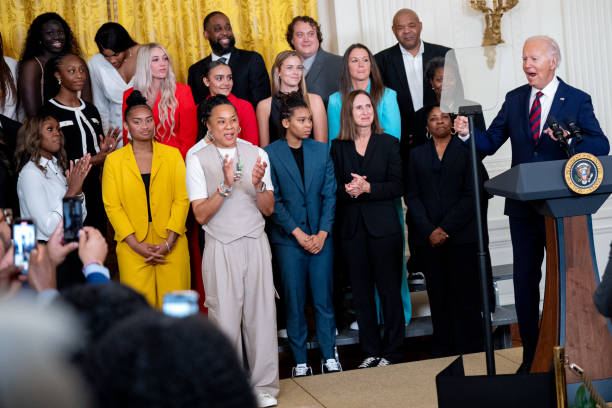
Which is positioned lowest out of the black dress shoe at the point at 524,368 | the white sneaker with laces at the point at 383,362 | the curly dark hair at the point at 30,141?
the white sneaker with laces at the point at 383,362

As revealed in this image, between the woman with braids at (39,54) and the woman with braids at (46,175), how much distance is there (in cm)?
65

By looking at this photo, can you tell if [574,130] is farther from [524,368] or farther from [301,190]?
[301,190]

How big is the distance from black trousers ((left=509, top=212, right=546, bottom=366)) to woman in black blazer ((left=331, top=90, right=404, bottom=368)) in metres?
0.83

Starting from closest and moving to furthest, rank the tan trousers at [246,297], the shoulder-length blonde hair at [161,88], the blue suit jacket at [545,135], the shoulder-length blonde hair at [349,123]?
the blue suit jacket at [545,135], the tan trousers at [246,297], the shoulder-length blonde hair at [349,123], the shoulder-length blonde hair at [161,88]

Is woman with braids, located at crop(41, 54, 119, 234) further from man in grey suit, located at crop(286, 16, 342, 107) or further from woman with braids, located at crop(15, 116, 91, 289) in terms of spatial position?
man in grey suit, located at crop(286, 16, 342, 107)

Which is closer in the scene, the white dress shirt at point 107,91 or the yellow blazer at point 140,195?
the yellow blazer at point 140,195

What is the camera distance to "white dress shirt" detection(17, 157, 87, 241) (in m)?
4.29

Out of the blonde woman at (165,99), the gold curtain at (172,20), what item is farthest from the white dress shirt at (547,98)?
the gold curtain at (172,20)

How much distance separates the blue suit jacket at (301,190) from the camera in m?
4.42

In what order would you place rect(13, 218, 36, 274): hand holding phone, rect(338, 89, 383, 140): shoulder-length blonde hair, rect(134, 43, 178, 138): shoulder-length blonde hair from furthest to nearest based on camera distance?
rect(134, 43, 178, 138): shoulder-length blonde hair
rect(338, 89, 383, 140): shoulder-length blonde hair
rect(13, 218, 36, 274): hand holding phone

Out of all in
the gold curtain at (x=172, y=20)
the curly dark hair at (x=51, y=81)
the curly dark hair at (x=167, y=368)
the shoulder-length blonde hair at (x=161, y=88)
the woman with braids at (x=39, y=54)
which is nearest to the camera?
the curly dark hair at (x=167, y=368)

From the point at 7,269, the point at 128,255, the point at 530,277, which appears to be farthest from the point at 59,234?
the point at 530,277

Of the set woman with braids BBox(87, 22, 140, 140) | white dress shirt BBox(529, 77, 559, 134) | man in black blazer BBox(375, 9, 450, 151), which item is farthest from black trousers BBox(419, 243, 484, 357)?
woman with braids BBox(87, 22, 140, 140)

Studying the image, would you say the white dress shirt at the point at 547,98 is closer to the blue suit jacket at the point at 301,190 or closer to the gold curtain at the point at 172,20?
the blue suit jacket at the point at 301,190
